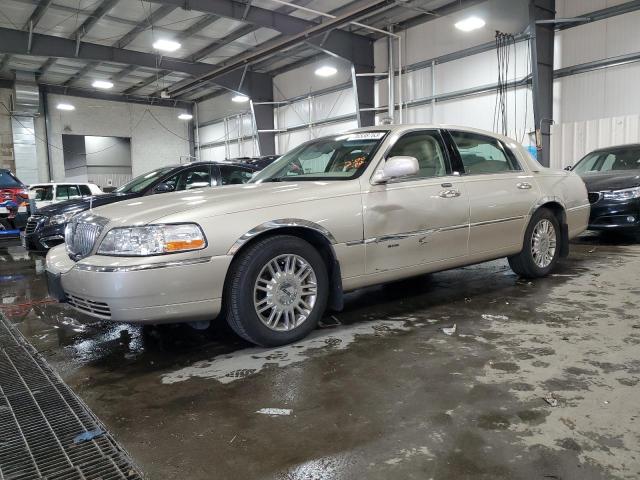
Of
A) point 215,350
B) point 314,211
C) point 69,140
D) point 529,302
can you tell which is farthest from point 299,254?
point 69,140

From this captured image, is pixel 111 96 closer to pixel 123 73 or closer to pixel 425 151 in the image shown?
pixel 123 73

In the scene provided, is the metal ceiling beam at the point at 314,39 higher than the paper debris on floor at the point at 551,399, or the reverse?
the metal ceiling beam at the point at 314,39

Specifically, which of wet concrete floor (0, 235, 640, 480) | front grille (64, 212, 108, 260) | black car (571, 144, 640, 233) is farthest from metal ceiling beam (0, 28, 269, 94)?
front grille (64, 212, 108, 260)

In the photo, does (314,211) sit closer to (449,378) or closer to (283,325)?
(283,325)

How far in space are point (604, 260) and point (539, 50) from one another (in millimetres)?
6879

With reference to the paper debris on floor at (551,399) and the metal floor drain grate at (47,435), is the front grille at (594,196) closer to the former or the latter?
the paper debris on floor at (551,399)

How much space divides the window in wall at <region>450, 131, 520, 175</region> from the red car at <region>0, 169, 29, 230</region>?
8247mm

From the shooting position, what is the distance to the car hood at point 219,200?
9.14ft

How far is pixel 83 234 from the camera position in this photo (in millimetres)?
3055

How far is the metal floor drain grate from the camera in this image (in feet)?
6.02

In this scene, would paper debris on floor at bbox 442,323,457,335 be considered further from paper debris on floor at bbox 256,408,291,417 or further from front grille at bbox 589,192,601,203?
front grille at bbox 589,192,601,203

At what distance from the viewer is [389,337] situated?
10.6 ft

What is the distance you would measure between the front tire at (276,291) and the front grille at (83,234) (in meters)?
0.87

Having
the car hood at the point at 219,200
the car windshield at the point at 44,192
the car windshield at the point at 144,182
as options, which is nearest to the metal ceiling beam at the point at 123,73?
the car windshield at the point at 44,192
